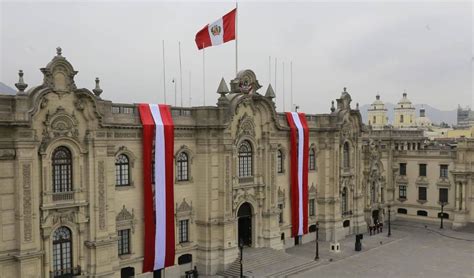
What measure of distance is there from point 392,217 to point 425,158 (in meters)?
8.50

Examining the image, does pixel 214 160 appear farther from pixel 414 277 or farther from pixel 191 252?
pixel 414 277

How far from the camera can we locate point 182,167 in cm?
3862

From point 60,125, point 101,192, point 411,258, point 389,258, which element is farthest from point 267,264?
point 60,125

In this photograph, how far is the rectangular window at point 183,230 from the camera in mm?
38438

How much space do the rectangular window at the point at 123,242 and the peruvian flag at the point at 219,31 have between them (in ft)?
52.1

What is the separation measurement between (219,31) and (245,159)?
1074cm

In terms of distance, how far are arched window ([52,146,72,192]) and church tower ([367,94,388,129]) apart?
89.5 m

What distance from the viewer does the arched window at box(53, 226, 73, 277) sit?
30656 millimetres

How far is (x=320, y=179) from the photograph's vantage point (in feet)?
168

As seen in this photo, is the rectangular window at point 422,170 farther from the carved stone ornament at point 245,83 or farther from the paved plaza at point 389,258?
the carved stone ornament at point 245,83

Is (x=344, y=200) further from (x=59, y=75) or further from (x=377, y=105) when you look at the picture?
(x=377, y=105)

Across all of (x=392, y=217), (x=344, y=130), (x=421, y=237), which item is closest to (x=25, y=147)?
(x=344, y=130)

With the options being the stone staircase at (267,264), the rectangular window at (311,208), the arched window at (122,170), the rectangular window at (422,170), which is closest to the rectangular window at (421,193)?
the rectangular window at (422,170)

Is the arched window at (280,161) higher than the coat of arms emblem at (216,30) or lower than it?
lower
